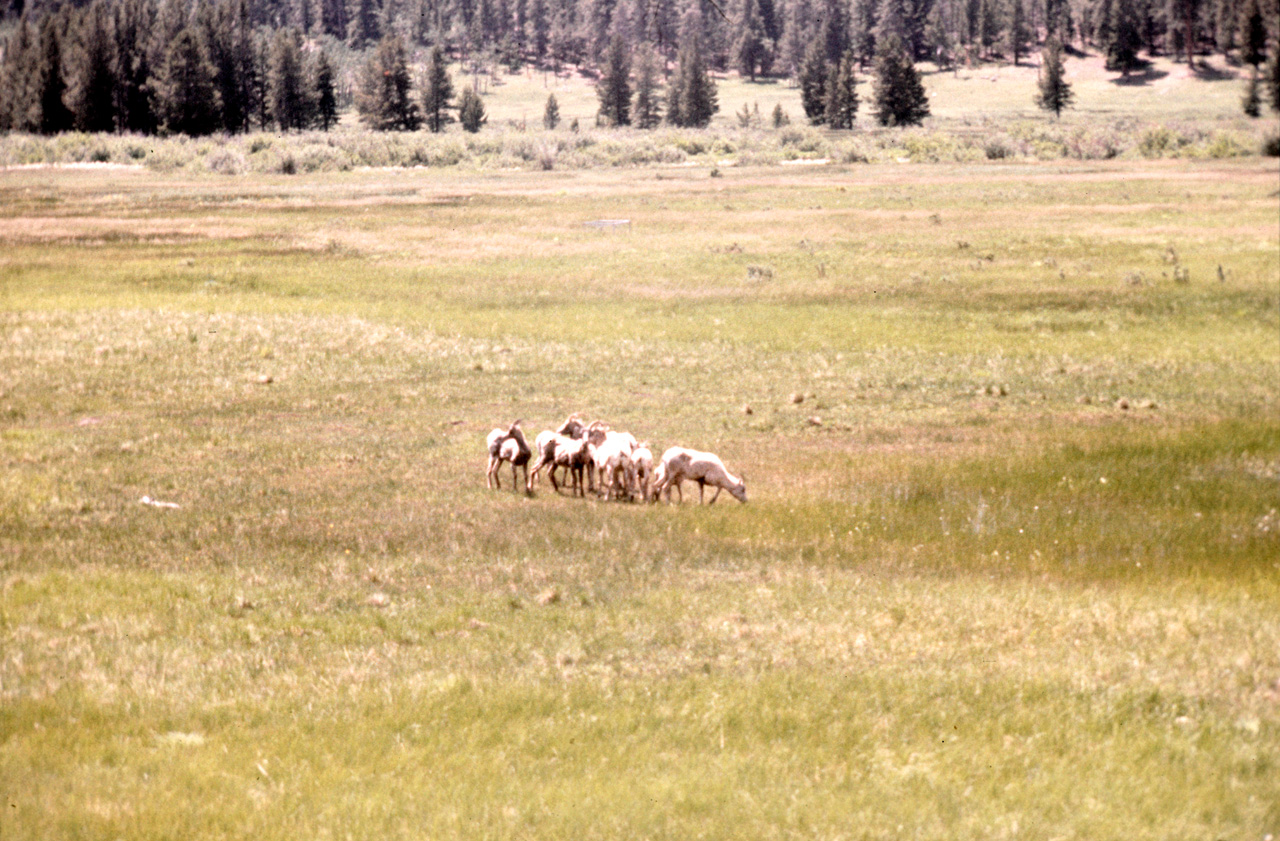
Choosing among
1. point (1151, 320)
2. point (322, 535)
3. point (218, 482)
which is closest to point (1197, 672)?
point (322, 535)

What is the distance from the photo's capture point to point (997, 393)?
25656mm

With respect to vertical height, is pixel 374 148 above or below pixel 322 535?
above

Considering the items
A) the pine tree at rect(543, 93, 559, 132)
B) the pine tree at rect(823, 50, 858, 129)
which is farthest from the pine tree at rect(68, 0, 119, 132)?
the pine tree at rect(823, 50, 858, 129)

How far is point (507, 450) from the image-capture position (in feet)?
57.6

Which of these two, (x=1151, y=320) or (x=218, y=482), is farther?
(x=1151, y=320)

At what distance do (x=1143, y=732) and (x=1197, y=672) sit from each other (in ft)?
4.48

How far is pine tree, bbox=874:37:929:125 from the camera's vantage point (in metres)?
152

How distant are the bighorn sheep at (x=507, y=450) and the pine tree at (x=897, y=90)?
142179 millimetres

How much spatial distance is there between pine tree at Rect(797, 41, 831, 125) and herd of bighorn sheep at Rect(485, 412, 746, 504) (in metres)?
154

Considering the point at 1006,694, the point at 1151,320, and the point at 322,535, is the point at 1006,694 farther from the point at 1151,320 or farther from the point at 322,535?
the point at 1151,320

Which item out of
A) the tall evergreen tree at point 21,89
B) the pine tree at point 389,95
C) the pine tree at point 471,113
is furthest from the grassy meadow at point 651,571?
the pine tree at point 471,113

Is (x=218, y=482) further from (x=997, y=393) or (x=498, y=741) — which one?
(x=997, y=393)

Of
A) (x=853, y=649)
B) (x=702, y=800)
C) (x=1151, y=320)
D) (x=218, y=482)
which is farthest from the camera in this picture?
(x=1151, y=320)

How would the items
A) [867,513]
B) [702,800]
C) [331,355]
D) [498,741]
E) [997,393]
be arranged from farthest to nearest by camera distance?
[331,355]
[997,393]
[867,513]
[498,741]
[702,800]
